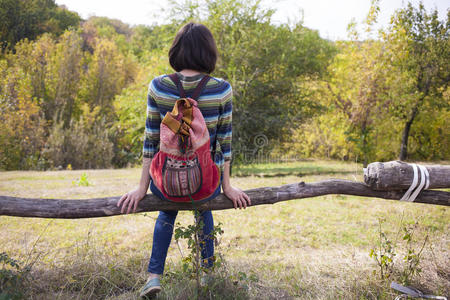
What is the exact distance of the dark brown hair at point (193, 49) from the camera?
6.86 ft

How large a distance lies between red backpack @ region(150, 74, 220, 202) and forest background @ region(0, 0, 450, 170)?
878 centimetres

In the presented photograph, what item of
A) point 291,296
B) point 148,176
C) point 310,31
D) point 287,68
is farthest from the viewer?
point 310,31

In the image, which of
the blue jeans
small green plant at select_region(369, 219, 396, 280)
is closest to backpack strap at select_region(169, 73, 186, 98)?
the blue jeans

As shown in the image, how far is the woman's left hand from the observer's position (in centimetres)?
235

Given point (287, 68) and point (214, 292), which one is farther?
point (287, 68)

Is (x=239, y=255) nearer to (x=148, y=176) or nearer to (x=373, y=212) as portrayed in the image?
(x=148, y=176)

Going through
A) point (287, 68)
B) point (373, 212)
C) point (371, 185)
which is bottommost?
point (373, 212)

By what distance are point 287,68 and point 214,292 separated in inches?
408

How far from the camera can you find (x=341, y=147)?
54.9ft

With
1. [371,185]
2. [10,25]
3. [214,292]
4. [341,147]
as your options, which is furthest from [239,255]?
[341,147]

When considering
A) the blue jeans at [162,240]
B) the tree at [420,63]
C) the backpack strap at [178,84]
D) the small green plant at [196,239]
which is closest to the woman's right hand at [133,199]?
the blue jeans at [162,240]

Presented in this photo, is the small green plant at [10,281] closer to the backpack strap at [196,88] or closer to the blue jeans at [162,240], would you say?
the blue jeans at [162,240]

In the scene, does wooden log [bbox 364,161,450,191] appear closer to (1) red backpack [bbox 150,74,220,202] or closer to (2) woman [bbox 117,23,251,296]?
(2) woman [bbox 117,23,251,296]

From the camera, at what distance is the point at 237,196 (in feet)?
7.73
